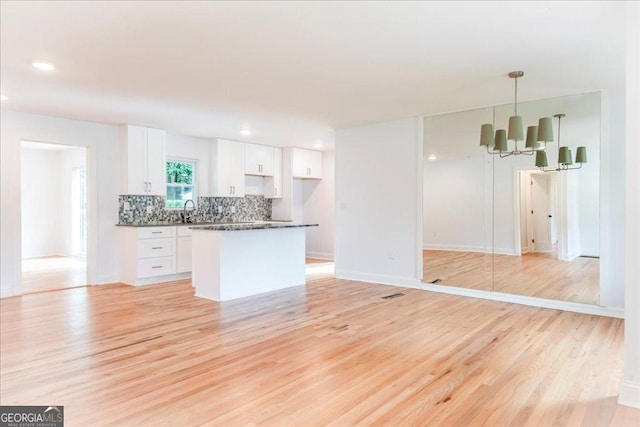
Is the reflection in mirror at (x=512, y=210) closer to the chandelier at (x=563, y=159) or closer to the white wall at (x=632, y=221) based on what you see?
the chandelier at (x=563, y=159)

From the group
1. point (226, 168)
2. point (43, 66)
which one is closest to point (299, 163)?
point (226, 168)

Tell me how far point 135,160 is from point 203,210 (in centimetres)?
165

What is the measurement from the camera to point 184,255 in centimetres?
644

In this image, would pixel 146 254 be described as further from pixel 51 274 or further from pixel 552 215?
pixel 552 215

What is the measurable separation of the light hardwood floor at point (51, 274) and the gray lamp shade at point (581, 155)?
6985 mm

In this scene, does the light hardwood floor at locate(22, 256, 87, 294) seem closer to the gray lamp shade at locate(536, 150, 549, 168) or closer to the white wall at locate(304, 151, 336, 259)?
the white wall at locate(304, 151, 336, 259)

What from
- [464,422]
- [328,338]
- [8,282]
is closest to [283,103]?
[328,338]

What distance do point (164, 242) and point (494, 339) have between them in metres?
4.88

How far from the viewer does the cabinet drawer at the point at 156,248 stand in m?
5.89

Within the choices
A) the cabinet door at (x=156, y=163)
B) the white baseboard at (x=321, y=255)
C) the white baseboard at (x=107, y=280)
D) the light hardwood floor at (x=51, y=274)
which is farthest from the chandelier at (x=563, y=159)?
the light hardwood floor at (x=51, y=274)

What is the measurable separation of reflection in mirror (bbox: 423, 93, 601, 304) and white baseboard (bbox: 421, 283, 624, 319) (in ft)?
0.22

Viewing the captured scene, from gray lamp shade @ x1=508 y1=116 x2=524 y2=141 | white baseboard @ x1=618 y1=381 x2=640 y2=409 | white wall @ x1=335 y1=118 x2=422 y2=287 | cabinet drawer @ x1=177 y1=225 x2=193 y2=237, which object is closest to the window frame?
cabinet drawer @ x1=177 y1=225 x2=193 y2=237

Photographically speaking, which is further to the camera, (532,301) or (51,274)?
(51,274)

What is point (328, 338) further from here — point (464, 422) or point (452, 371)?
point (464, 422)
